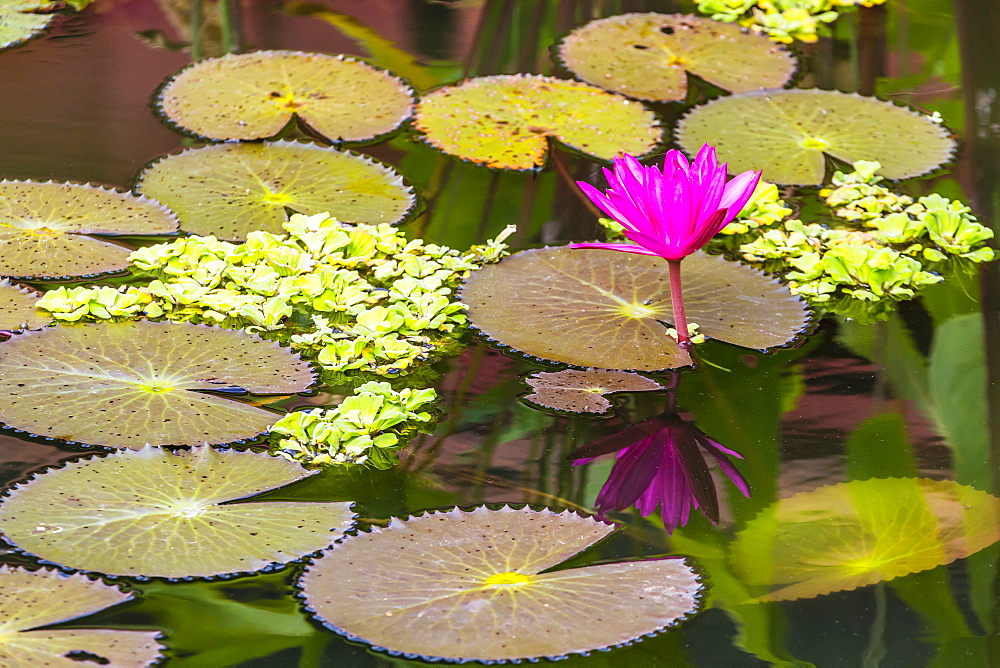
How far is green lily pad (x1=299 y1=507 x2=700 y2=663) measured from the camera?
1316mm

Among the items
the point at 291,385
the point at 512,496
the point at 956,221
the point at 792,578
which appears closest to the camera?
the point at 792,578

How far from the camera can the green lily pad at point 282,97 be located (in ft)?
8.56

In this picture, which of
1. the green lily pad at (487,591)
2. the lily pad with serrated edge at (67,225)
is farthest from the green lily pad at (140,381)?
the green lily pad at (487,591)

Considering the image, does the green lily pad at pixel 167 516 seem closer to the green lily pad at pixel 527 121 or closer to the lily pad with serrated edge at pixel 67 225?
the lily pad with serrated edge at pixel 67 225

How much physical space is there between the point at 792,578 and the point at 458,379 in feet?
2.07

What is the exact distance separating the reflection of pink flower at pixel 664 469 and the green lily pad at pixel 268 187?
31.0 inches

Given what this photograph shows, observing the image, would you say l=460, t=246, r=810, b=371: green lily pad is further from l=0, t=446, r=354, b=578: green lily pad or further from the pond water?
l=0, t=446, r=354, b=578: green lily pad

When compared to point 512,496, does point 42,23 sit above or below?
above

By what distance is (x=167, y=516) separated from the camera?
148 cm

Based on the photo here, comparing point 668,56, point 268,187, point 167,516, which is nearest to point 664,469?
point 167,516

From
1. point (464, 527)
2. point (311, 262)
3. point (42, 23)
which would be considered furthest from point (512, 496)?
point (42, 23)

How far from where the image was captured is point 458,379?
186 centimetres

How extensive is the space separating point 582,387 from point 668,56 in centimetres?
145

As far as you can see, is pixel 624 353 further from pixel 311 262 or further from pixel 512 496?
pixel 311 262
